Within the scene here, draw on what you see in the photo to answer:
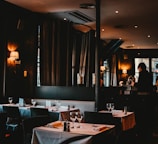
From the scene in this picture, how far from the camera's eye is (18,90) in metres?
8.33

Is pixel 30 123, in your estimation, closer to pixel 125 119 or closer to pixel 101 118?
pixel 101 118

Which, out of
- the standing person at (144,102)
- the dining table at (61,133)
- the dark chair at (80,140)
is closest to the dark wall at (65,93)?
the standing person at (144,102)

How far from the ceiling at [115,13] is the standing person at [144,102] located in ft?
5.77

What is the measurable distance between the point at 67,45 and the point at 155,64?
10.4 meters

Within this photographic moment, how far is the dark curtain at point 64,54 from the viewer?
8844 millimetres

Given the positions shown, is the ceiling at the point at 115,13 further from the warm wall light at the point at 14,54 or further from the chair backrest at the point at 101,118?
the chair backrest at the point at 101,118

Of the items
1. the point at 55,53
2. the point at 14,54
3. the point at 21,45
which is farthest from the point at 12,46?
the point at 55,53

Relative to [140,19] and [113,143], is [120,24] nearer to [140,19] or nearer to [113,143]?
[140,19]

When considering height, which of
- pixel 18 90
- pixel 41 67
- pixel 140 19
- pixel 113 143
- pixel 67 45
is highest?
pixel 140 19

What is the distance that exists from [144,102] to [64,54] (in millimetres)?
3047

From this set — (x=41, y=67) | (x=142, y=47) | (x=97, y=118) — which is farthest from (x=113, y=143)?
(x=142, y=47)

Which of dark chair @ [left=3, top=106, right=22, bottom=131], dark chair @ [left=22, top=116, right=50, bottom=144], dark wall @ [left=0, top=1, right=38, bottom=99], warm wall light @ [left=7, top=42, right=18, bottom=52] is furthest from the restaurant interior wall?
dark chair @ [left=22, top=116, right=50, bottom=144]

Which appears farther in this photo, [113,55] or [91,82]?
[113,55]

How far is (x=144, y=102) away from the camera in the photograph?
788cm
